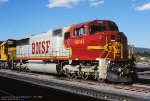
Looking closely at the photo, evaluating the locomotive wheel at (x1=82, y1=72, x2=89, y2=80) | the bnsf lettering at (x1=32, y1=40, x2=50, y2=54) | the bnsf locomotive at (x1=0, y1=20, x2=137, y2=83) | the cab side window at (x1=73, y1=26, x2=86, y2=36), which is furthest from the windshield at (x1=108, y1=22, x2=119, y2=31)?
the bnsf lettering at (x1=32, y1=40, x2=50, y2=54)

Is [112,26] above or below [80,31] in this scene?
above

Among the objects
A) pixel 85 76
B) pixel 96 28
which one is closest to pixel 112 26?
pixel 96 28

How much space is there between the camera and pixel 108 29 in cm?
1820

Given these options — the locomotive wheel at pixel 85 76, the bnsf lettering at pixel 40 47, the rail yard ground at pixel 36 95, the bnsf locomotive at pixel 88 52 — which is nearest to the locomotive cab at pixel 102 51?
the bnsf locomotive at pixel 88 52

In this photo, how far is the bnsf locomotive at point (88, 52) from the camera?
53.4ft

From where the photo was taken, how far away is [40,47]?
24.9 metres

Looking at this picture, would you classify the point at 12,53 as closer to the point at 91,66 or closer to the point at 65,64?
the point at 65,64

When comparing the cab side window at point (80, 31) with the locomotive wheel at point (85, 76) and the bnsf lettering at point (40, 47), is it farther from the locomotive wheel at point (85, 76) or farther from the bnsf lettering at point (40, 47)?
the bnsf lettering at point (40, 47)

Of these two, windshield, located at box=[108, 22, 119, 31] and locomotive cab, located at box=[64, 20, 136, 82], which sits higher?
windshield, located at box=[108, 22, 119, 31]

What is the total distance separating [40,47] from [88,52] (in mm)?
8151

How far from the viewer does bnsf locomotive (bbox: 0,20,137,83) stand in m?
16.3

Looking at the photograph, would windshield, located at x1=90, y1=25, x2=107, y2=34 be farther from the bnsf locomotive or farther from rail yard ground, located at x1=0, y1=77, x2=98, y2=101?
rail yard ground, located at x1=0, y1=77, x2=98, y2=101

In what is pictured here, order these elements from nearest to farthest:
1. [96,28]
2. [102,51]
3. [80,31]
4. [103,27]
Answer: [102,51] → [96,28] → [103,27] → [80,31]

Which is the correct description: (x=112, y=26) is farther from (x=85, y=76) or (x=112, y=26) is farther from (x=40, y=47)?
(x=40, y=47)
